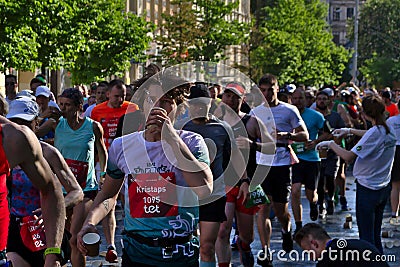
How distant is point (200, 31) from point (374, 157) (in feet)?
107

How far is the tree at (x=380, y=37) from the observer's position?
298 ft

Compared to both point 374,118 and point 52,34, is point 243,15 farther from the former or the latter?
point 374,118

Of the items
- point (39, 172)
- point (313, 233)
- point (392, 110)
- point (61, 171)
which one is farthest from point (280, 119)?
point (392, 110)

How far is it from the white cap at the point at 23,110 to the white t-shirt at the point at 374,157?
3.67m

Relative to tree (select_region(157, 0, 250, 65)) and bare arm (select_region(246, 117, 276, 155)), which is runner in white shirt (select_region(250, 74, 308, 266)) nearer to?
bare arm (select_region(246, 117, 276, 155))

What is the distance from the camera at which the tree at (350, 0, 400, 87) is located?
298ft

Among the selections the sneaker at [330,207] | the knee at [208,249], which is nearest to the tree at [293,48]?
the sneaker at [330,207]

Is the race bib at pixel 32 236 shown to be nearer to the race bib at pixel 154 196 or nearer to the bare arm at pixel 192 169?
the race bib at pixel 154 196

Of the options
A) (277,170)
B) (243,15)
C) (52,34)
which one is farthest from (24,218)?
(243,15)

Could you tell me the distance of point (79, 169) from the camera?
384 inches

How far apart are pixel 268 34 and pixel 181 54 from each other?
41.5 ft

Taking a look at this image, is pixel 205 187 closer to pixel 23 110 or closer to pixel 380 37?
pixel 23 110

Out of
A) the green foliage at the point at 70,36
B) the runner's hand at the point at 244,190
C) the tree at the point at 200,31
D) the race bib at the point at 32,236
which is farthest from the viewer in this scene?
the tree at the point at 200,31

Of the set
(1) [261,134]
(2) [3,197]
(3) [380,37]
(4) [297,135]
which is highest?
(3) [380,37]
